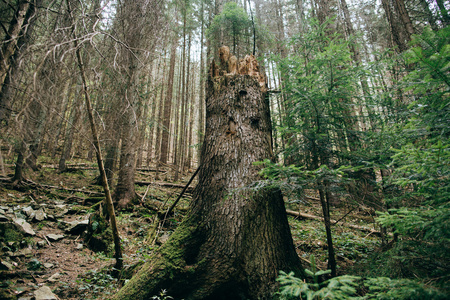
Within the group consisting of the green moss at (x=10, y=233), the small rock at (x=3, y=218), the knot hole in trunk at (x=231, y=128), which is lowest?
the green moss at (x=10, y=233)

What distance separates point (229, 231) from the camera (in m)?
2.63

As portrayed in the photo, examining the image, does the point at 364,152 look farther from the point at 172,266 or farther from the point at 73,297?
the point at 73,297

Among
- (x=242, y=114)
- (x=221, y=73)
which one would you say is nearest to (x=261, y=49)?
(x=221, y=73)

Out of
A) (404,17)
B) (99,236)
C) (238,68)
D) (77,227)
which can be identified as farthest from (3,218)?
(404,17)

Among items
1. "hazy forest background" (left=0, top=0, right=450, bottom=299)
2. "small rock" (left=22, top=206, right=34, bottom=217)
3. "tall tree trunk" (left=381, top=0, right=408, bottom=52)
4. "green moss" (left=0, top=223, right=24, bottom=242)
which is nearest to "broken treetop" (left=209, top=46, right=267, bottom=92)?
"hazy forest background" (left=0, top=0, right=450, bottom=299)

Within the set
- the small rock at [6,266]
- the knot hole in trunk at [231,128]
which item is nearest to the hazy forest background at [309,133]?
the small rock at [6,266]

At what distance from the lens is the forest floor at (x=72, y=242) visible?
295 centimetres

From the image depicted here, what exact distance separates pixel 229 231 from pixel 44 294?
99.6 inches

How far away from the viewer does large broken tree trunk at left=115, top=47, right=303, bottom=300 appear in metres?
2.47

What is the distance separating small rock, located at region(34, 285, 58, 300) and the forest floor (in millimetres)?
11

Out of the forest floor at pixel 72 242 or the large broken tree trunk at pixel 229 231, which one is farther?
the forest floor at pixel 72 242

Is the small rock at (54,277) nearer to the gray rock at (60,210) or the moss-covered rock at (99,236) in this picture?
the moss-covered rock at (99,236)

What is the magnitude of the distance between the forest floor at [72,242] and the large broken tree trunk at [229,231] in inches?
23.3

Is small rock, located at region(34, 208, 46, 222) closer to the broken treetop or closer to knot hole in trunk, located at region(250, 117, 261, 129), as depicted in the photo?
the broken treetop
